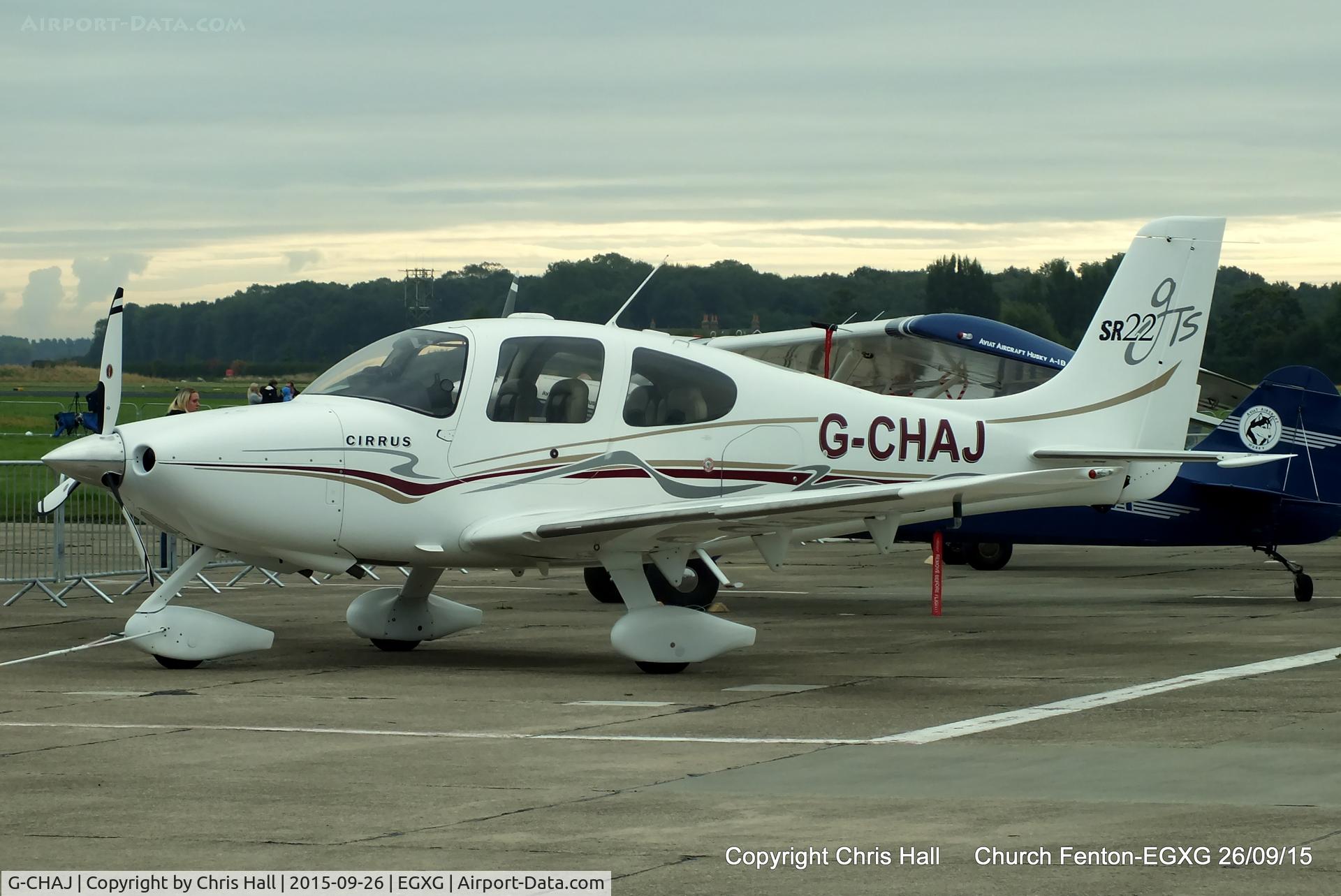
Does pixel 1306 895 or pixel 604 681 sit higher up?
pixel 1306 895

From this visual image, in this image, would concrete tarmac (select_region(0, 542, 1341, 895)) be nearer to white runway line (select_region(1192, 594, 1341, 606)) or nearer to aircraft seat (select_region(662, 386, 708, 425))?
white runway line (select_region(1192, 594, 1341, 606))

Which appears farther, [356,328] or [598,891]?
[356,328]

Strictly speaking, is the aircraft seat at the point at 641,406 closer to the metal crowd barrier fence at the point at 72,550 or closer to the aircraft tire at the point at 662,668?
the aircraft tire at the point at 662,668

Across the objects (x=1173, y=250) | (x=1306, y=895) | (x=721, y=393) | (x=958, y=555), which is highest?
(x=1173, y=250)

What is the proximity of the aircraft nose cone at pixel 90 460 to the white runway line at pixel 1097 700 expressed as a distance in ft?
16.4

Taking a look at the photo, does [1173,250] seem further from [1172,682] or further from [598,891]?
[598,891]

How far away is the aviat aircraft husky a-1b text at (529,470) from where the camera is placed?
10680 millimetres

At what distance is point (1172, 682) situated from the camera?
10.5 metres

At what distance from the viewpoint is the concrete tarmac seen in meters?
5.95

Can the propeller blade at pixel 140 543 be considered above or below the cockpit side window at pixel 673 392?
below

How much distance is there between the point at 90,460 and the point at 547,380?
298 cm

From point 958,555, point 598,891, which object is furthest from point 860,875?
point 958,555

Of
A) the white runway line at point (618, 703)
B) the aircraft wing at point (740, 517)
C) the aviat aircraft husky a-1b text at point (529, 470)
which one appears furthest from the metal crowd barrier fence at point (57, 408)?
the white runway line at point (618, 703)

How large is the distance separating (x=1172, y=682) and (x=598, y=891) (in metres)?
6.01
